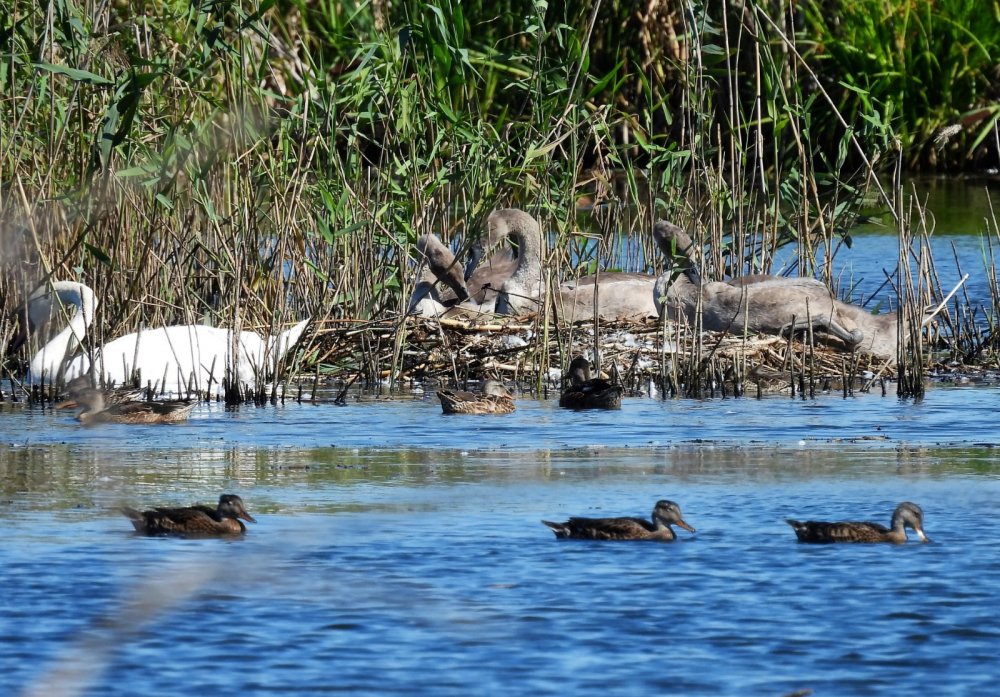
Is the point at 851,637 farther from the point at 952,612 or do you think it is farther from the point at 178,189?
the point at 178,189

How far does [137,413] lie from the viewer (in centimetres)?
1030

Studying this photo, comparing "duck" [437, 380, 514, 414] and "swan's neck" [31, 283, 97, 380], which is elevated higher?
"swan's neck" [31, 283, 97, 380]

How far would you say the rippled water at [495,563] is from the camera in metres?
5.18

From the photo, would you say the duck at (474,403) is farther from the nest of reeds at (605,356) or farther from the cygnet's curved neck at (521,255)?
the cygnet's curved neck at (521,255)

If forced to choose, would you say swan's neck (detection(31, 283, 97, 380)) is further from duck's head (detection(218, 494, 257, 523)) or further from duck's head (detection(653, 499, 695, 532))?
duck's head (detection(653, 499, 695, 532))

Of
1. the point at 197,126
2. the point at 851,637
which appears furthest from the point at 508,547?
the point at 197,126

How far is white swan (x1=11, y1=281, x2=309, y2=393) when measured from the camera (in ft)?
36.8

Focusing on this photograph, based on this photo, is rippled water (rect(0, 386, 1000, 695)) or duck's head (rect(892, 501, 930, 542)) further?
duck's head (rect(892, 501, 930, 542))

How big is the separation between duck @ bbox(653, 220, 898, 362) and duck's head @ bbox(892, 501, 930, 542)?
18.4 ft

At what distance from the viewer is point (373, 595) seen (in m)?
6.12

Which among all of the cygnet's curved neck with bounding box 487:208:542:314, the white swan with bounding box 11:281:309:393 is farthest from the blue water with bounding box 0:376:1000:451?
the cygnet's curved neck with bounding box 487:208:542:314

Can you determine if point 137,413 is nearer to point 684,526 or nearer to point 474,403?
point 474,403

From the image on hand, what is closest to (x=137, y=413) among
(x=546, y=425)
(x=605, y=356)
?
(x=546, y=425)

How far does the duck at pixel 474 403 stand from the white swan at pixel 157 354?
3.61 feet
